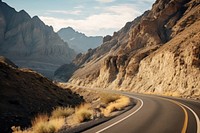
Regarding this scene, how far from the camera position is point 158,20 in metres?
87.3

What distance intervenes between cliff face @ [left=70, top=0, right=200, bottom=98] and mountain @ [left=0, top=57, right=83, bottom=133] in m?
19.0

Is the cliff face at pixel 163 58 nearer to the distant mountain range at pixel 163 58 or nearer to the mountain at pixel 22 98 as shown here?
the distant mountain range at pixel 163 58

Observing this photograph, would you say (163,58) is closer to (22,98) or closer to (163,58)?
(163,58)

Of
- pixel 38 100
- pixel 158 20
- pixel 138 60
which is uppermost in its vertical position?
pixel 158 20

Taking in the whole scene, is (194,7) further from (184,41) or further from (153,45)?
(184,41)

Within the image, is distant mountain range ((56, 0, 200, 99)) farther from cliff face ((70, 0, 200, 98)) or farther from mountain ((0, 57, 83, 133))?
mountain ((0, 57, 83, 133))

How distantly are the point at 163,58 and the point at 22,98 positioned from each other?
111 ft

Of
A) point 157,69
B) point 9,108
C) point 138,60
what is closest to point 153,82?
point 157,69

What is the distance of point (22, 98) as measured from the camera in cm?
3631

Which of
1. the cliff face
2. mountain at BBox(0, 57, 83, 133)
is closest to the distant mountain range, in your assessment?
the cliff face

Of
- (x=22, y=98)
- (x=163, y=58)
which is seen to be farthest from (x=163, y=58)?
(x=22, y=98)

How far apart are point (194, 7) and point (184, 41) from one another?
2378 cm

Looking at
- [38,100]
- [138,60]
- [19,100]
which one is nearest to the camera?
[19,100]

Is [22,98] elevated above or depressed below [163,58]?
below
